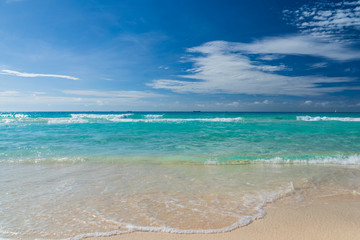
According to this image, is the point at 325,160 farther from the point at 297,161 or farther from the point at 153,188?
the point at 153,188

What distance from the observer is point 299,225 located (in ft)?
10.2

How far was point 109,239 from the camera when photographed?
2.78 meters

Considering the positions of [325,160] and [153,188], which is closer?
[153,188]

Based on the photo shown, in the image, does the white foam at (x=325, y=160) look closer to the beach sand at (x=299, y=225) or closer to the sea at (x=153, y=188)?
the sea at (x=153, y=188)

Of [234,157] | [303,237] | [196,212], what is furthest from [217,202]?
[234,157]

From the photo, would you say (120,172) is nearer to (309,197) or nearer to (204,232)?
(204,232)

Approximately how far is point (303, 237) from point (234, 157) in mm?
5130

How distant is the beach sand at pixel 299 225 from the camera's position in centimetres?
282

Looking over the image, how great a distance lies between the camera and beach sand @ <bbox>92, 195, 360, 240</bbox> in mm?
2824

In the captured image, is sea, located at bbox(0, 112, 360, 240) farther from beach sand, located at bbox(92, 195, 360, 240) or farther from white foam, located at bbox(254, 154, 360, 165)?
beach sand, located at bbox(92, 195, 360, 240)

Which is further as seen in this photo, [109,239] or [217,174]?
[217,174]

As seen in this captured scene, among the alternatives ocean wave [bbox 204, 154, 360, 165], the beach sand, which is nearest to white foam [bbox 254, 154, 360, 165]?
ocean wave [bbox 204, 154, 360, 165]

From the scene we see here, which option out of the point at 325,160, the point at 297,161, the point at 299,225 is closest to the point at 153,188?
the point at 299,225

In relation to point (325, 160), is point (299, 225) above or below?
below
